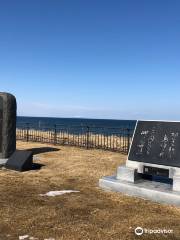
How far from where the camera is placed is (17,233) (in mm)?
5918

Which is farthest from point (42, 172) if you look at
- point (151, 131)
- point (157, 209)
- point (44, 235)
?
point (44, 235)

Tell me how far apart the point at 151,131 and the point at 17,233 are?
4.81 meters

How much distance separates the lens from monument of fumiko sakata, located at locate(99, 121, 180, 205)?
834 centimetres

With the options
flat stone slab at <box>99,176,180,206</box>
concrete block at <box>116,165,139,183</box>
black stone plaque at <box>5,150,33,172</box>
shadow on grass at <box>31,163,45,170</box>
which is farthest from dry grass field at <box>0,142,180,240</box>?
shadow on grass at <box>31,163,45,170</box>

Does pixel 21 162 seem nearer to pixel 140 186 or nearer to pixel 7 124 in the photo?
pixel 7 124

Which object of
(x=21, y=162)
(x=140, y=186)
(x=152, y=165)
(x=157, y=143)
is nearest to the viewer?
(x=140, y=186)

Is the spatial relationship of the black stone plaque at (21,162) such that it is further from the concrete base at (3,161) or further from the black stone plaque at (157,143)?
the black stone plaque at (157,143)

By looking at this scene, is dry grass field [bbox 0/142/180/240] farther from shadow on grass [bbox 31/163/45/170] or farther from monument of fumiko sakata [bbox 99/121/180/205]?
shadow on grass [bbox 31/163/45/170]

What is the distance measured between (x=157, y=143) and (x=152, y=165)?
24.1 inches

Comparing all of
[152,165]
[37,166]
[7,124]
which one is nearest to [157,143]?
[152,165]

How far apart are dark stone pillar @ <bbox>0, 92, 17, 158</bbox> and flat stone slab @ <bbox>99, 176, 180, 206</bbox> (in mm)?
5299

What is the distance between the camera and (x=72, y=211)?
7.23m

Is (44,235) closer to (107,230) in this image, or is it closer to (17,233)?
(17,233)

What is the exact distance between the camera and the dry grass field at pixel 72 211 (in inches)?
236
